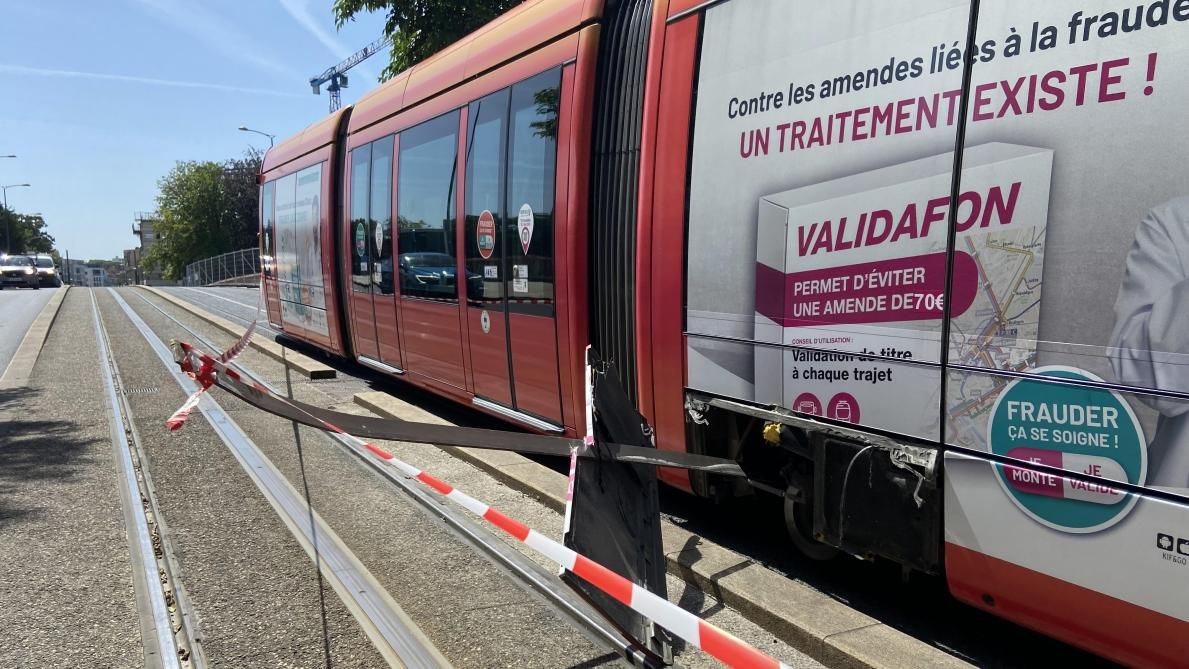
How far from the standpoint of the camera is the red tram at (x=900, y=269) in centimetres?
246

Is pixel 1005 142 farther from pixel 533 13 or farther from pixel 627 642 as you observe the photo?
pixel 533 13

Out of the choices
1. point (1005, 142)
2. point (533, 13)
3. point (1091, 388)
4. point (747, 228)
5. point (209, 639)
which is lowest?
point (209, 639)

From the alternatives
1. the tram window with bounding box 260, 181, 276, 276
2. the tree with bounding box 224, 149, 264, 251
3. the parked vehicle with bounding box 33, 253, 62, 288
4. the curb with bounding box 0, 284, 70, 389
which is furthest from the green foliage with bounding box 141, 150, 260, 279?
the tram window with bounding box 260, 181, 276, 276

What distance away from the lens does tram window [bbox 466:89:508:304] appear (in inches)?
242

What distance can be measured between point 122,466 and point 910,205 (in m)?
6.12

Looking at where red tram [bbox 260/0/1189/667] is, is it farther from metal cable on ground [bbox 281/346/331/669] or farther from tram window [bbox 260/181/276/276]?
tram window [bbox 260/181/276/276]

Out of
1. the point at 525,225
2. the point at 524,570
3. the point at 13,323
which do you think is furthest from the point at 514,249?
the point at 13,323

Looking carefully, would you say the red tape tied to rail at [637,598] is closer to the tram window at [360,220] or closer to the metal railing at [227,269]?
the tram window at [360,220]

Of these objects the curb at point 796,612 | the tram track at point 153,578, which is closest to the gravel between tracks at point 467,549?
the curb at point 796,612

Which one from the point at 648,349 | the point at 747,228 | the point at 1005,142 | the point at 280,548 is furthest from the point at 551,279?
the point at 1005,142

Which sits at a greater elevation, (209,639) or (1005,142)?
(1005,142)

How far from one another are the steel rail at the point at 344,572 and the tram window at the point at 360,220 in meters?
2.70

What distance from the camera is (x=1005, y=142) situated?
9.09 ft

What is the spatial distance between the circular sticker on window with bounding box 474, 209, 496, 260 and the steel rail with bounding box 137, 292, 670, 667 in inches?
72.1
